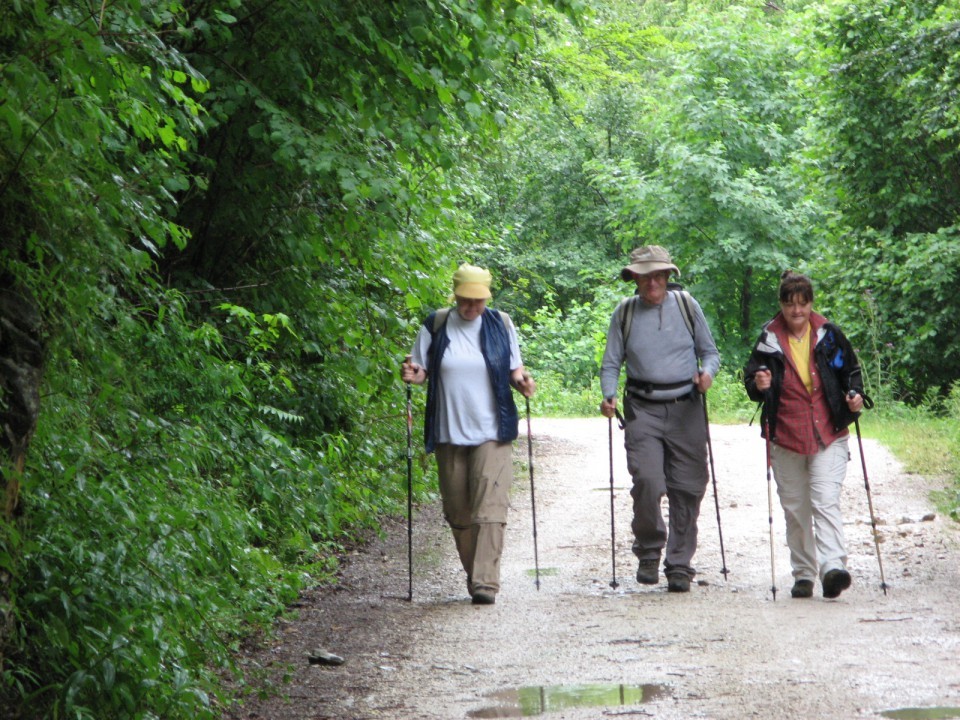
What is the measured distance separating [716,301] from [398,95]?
25.4 m

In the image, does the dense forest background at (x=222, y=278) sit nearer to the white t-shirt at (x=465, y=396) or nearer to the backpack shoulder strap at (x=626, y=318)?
the white t-shirt at (x=465, y=396)

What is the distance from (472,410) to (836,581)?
2496 millimetres

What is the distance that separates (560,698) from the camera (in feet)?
19.7

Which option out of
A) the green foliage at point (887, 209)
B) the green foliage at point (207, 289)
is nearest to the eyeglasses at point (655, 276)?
the green foliage at point (207, 289)

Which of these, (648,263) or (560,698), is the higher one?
(648,263)

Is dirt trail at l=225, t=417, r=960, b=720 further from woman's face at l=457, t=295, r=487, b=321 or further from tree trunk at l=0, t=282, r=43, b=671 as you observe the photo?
woman's face at l=457, t=295, r=487, b=321

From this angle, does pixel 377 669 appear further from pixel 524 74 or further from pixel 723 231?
pixel 723 231

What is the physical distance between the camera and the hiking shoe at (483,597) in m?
8.38

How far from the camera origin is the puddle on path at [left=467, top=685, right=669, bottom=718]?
582 cm

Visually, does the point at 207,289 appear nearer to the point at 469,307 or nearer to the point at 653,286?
the point at 469,307

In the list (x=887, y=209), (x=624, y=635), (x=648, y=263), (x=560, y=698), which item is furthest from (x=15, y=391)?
(x=887, y=209)

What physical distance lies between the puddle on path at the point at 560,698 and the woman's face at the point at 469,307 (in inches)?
121

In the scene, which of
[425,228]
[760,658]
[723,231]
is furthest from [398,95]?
[723,231]

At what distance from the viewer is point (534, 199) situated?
125 ft
